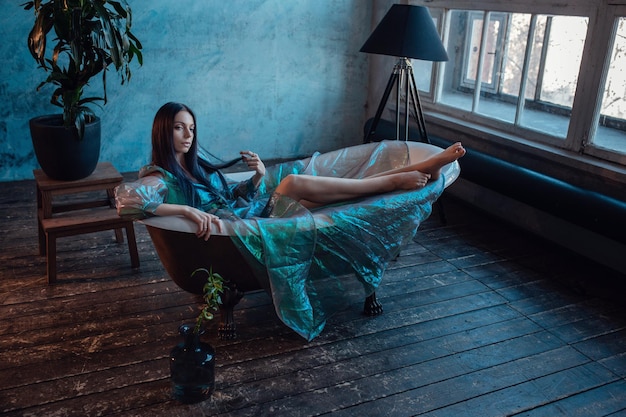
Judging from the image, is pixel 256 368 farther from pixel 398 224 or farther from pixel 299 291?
pixel 398 224

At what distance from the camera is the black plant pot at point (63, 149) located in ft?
9.66

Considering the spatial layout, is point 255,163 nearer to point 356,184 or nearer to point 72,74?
point 356,184

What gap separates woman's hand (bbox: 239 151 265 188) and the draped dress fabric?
5.2 inches

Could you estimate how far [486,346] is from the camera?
2.58m

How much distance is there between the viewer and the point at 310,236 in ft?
7.85

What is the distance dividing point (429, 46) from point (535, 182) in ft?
3.35

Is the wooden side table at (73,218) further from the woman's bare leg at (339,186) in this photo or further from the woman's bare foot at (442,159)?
the woman's bare foot at (442,159)

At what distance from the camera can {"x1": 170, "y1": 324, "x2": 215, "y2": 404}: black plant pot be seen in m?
2.10

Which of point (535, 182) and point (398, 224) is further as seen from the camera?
point (535, 182)

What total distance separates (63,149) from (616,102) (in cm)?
299

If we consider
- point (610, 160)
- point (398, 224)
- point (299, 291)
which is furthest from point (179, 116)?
point (610, 160)

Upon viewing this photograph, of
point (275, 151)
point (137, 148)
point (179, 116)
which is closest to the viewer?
point (179, 116)

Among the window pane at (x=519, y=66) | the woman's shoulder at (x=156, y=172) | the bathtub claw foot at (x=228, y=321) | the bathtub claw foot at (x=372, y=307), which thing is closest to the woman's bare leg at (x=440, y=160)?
the bathtub claw foot at (x=372, y=307)

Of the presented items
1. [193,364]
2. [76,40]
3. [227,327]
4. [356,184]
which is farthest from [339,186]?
[76,40]
